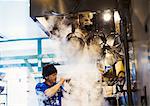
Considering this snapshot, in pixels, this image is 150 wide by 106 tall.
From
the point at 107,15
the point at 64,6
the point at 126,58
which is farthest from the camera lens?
the point at 107,15

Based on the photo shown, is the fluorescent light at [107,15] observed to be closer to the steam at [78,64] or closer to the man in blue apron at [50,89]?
the steam at [78,64]

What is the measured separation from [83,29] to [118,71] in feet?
1.70

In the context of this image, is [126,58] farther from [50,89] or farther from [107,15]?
[50,89]

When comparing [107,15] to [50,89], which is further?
[50,89]

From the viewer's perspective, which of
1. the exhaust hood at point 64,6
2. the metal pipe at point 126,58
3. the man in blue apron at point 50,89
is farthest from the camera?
the man in blue apron at point 50,89

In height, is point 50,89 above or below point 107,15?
below

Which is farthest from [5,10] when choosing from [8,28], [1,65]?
[1,65]

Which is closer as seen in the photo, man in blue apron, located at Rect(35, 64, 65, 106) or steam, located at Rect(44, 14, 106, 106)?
steam, located at Rect(44, 14, 106, 106)

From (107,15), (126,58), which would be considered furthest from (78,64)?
(126,58)

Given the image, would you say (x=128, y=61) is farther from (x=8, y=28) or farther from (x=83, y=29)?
(x=8, y=28)

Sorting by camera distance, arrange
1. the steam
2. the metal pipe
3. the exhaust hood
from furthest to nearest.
A: the steam → the exhaust hood → the metal pipe

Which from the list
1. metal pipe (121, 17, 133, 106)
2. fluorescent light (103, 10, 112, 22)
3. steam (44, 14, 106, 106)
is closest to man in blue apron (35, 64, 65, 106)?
steam (44, 14, 106, 106)

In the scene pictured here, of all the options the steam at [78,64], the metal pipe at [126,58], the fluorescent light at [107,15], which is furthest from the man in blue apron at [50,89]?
the metal pipe at [126,58]

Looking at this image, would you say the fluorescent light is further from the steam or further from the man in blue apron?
the man in blue apron
